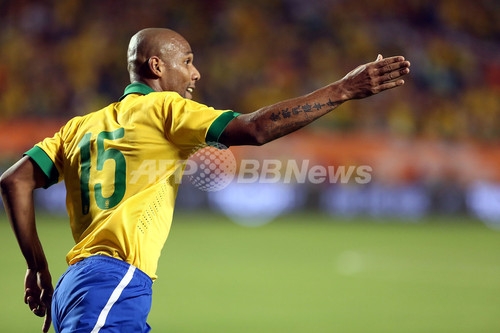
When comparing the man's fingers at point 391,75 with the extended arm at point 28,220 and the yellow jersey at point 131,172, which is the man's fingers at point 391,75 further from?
the extended arm at point 28,220

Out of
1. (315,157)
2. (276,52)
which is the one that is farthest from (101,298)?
(276,52)

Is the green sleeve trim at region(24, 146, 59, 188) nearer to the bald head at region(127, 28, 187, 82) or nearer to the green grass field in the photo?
the bald head at region(127, 28, 187, 82)

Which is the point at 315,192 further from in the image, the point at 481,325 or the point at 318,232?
the point at 481,325

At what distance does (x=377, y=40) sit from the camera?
17.4 meters

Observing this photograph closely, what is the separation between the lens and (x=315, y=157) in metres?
14.3

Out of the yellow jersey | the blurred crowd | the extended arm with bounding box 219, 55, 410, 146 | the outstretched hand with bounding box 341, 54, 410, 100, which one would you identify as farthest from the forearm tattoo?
the blurred crowd

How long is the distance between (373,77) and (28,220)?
1.56m

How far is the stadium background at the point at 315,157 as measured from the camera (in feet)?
21.6

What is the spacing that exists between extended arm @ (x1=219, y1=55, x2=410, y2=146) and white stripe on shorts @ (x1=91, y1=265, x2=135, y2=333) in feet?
1.99

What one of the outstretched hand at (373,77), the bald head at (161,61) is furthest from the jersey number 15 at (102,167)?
the outstretched hand at (373,77)

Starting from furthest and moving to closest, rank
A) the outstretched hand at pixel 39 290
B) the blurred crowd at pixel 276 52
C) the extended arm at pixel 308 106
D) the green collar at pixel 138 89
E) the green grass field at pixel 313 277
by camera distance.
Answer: the blurred crowd at pixel 276 52
the green grass field at pixel 313 277
the outstretched hand at pixel 39 290
the green collar at pixel 138 89
the extended arm at pixel 308 106

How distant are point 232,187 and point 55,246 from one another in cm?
432

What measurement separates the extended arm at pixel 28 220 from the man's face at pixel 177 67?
67cm

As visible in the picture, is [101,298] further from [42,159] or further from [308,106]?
[308,106]
